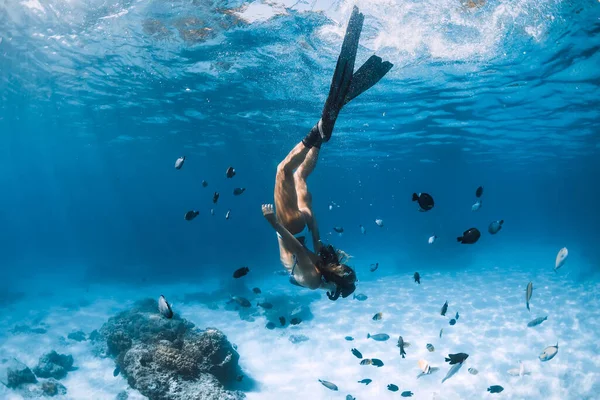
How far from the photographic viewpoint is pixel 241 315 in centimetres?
1820

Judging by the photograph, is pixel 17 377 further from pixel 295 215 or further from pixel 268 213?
pixel 268 213

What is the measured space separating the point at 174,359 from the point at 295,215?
6407 mm

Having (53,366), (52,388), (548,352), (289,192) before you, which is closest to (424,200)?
(289,192)

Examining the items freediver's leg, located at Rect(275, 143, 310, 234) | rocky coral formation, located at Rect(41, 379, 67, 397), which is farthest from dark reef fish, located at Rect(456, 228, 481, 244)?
rocky coral formation, located at Rect(41, 379, 67, 397)

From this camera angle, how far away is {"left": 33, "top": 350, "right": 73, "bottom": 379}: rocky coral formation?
11688 mm

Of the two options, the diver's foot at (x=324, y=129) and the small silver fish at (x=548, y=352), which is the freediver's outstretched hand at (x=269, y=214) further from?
the small silver fish at (x=548, y=352)

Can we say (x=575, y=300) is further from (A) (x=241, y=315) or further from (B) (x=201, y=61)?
(B) (x=201, y=61)

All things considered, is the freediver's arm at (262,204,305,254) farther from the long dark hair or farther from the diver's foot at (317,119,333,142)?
the diver's foot at (317,119,333,142)

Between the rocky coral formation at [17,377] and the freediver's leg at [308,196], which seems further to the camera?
the rocky coral formation at [17,377]

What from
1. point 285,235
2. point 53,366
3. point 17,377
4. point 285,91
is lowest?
point 285,235

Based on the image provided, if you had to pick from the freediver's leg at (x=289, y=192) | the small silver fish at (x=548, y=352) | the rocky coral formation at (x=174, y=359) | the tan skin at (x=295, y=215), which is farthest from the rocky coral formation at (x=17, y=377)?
the small silver fish at (x=548, y=352)

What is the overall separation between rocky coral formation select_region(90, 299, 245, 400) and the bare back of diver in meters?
5.41

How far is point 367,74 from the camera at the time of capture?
184 inches

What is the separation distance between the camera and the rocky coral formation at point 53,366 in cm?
1169
